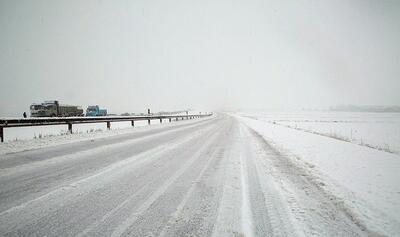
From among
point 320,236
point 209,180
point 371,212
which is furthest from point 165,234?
point 371,212

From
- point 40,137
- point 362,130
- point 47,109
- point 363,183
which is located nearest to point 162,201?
point 363,183

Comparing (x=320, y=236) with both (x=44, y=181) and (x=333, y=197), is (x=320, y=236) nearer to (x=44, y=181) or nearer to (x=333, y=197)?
(x=333, y=197)

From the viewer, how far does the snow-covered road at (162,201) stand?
3391 millimetres

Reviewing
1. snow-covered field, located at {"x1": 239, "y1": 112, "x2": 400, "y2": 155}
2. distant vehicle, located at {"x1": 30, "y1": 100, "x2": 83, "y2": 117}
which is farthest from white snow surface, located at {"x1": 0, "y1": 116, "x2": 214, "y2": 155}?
distant vehicle, located at {"x1": 30, "y1": 100, "x2": 83, "y2": 117}

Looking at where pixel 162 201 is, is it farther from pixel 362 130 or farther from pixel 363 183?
pixel 362 130

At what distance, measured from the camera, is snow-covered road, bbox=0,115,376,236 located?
11.1 feet

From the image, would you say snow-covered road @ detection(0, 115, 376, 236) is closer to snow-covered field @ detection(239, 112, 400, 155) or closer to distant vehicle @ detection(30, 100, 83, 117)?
snow-covered field @ detection(239, 112, 400, 155)

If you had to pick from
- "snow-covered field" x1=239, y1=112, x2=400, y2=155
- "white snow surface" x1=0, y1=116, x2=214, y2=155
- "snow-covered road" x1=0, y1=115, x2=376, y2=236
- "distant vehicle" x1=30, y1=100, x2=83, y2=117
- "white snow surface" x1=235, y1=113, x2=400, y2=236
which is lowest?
"snow-covered field" x1=239, y1=112, x2=400, y2=155

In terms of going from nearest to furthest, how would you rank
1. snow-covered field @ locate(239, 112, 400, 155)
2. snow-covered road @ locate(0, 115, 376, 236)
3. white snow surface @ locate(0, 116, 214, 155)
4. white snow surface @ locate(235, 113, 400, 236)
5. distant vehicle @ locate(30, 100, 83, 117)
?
snow-covered road @ locate(0, 115, 376, 236) → white snow surface @ locate(235, 113, 400, 236) → white snow surface @ locate(0, 116, 214, 155) → snow-covered field @ locate(239, 112, 400, 155) → distant vehicle @ locate(30, 100, 83, 117)

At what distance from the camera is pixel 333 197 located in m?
4.95

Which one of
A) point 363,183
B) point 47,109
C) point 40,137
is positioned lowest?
point 363,183

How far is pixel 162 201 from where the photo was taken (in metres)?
4.37

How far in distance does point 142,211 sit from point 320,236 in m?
2.44

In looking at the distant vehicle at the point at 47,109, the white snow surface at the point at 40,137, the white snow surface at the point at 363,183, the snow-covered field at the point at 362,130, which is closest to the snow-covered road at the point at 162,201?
the white snow surface at the point at 363,183
